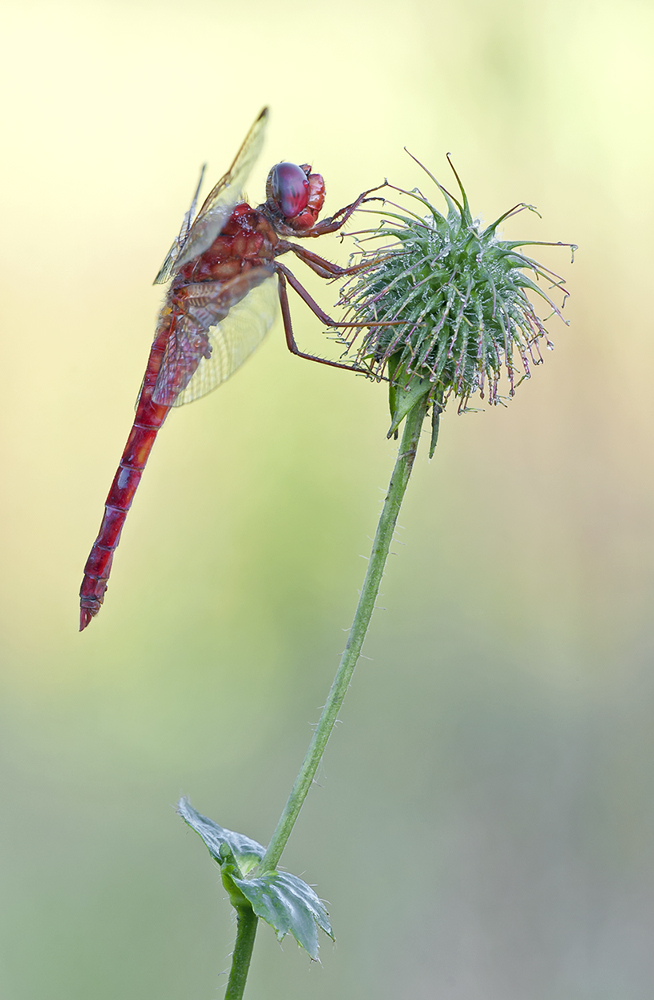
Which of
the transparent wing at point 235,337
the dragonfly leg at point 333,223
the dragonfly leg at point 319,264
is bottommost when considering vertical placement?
the transparent wing at point 235,337

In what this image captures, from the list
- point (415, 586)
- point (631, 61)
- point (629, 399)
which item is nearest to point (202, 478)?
point (415, 586)

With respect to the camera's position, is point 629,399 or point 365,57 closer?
point 629,399

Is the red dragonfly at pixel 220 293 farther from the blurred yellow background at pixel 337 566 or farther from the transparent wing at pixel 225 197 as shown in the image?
the blurred yellow background at pixel 337 566

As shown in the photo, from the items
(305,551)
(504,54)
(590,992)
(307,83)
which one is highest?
(504,54)

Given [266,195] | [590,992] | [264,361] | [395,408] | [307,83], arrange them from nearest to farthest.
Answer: [395,408]
[266,195]
[590,992]
[264,361]
[307,83]

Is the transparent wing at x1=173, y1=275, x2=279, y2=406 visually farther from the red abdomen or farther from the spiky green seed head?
the spiky green seed head

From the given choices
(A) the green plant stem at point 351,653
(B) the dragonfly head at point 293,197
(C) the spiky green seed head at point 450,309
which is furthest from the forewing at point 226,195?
(A) the green plant stem at point 351,653

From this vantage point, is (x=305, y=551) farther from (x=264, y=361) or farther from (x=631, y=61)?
(x=631, y=61)

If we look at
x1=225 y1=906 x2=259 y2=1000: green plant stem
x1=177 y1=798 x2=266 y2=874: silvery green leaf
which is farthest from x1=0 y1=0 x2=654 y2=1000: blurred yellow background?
x1=225 y1=906 x2=259 y2=1000: green plant stem
